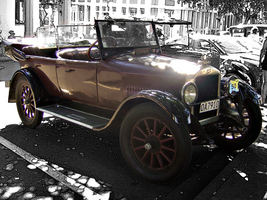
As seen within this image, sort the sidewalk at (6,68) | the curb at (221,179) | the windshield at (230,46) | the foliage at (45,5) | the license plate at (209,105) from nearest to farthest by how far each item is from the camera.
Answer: the curb at (221,179), the license plate at (209,105), the windshield at (230,46), the sidewalk at (6,68), the foliage at (45,5)

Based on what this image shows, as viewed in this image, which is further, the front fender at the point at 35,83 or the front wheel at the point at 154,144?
the front fender at the point at 35,83

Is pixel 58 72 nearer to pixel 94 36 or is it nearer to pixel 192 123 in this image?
pixel 94 36

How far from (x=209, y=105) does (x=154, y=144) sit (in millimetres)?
945

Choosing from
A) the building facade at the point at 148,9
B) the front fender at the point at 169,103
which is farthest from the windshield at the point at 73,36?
the building facade at the point at 148,9

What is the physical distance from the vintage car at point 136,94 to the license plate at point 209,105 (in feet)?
0.04

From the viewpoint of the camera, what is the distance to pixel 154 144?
365 centimetres

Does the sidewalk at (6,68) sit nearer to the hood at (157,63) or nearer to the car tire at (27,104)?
the car tire at (27,104)

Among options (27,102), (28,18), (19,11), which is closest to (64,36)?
(27,102)

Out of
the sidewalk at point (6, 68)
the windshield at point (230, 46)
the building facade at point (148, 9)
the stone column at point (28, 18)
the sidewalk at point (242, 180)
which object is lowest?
the sidewalk at point (242, 180)

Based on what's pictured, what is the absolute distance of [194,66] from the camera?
397 centimetres

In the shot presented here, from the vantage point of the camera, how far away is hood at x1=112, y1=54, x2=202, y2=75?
12.8 ft

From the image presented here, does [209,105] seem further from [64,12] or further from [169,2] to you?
[169,2]

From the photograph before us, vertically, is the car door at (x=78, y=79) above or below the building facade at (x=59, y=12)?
below

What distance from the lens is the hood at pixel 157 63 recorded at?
3.89 metres
